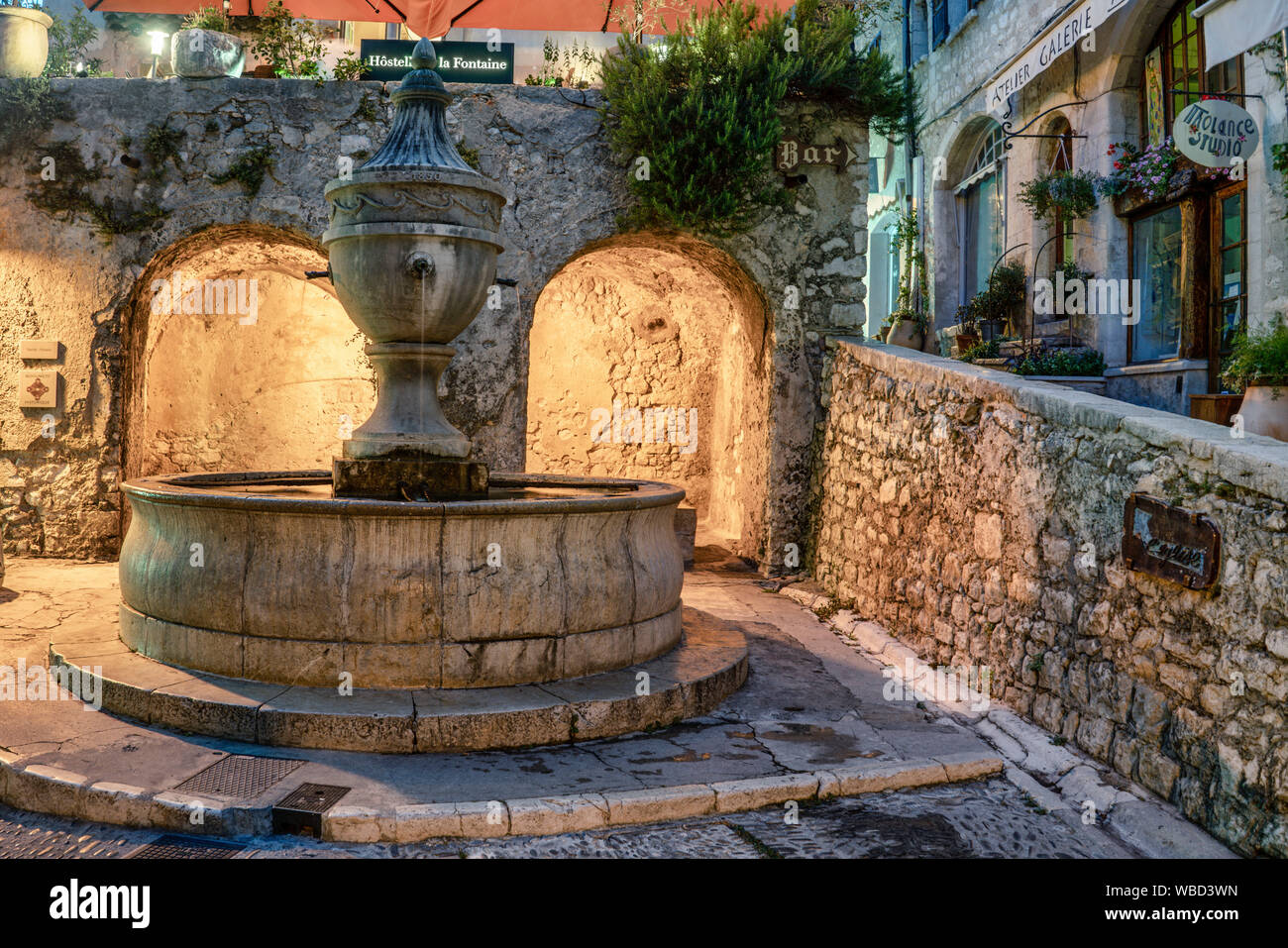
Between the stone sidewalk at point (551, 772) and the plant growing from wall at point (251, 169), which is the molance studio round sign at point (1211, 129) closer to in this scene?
the stone sidewalk at point (551, 772)

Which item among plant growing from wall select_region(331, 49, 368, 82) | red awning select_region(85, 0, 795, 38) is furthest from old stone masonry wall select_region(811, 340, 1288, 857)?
red awning select_region(85, 0, 795, 38)

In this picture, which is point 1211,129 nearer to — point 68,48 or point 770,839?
point 770,839

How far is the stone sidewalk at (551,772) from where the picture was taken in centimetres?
298

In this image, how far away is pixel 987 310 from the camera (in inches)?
432

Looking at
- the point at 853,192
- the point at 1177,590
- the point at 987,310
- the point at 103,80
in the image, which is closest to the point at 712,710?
the point at 1177,590

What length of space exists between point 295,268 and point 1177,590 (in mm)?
A: 8243

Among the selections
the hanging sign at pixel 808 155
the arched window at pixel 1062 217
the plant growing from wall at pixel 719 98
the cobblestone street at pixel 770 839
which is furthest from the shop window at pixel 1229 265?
the cobblestone street at pixel 770 839

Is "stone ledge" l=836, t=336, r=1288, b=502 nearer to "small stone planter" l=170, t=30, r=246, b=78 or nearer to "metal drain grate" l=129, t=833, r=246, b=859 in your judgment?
"metal drain grate" l=129, t=833, r=246, b=859

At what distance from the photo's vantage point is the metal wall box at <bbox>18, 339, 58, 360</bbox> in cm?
768

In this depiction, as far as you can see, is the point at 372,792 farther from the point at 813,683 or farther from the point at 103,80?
the point at 103,80

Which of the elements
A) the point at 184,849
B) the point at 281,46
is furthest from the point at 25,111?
the point at 184,849

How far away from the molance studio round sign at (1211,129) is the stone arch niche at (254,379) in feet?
26.0

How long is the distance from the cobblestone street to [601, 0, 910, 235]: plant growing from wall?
5361 millimetres

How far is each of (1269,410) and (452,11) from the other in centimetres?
834
